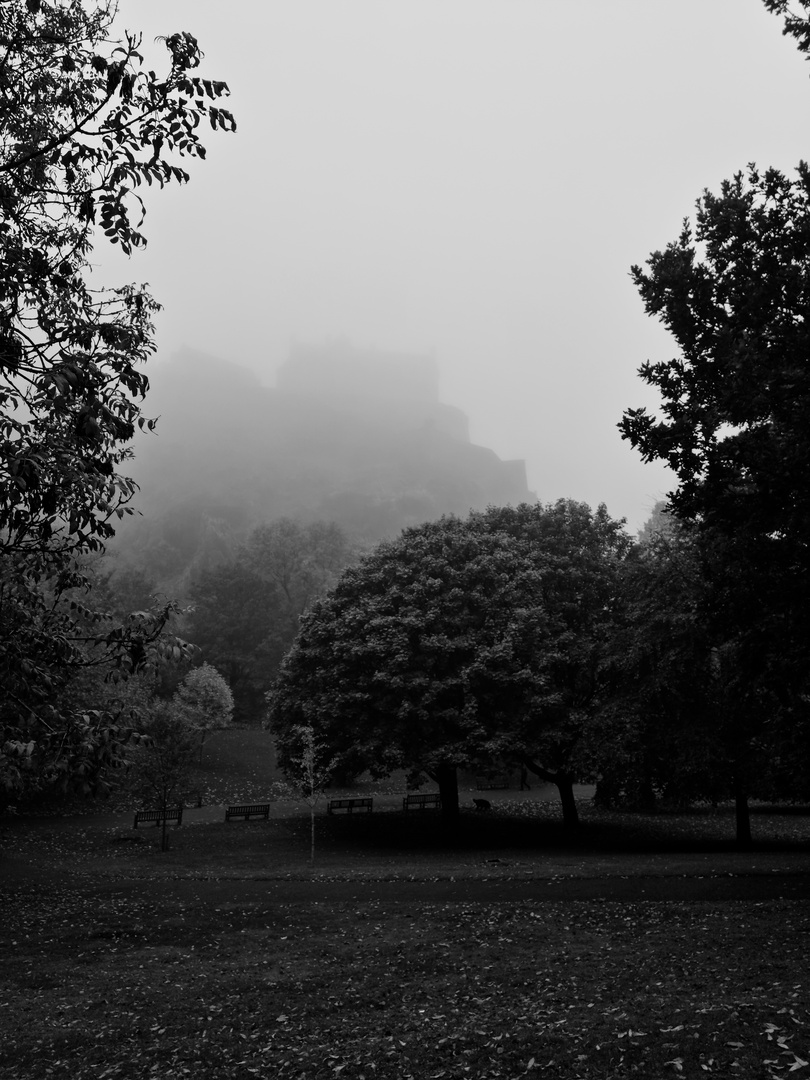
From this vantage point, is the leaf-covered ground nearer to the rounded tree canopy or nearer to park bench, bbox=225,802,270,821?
the rounded tree canopy

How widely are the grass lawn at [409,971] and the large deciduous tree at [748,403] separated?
6.38m

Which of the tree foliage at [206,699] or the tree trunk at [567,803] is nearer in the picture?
the tree trunk at [567,803]

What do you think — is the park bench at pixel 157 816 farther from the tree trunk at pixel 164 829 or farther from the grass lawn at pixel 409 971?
the grass lawn at pixel 409 971

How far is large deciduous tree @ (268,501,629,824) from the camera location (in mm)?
31562

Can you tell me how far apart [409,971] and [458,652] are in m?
19.6

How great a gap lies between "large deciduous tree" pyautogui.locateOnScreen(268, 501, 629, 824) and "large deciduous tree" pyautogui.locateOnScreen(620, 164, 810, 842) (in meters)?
15.9

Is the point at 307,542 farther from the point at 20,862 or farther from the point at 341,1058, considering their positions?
the point at 341,1058

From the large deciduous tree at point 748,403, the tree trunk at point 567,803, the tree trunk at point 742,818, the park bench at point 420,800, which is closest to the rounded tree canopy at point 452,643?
the tree trunk at point 567,803

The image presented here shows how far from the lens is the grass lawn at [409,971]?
31.9ft

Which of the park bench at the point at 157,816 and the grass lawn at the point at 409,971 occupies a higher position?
the grass lawn at the point at 409,971

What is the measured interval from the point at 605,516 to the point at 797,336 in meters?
25.2

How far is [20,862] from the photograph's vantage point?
3134 centimetres

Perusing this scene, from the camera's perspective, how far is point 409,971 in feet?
45.5

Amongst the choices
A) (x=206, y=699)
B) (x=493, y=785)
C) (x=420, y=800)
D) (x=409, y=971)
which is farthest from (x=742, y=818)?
(x=206, y=699)
